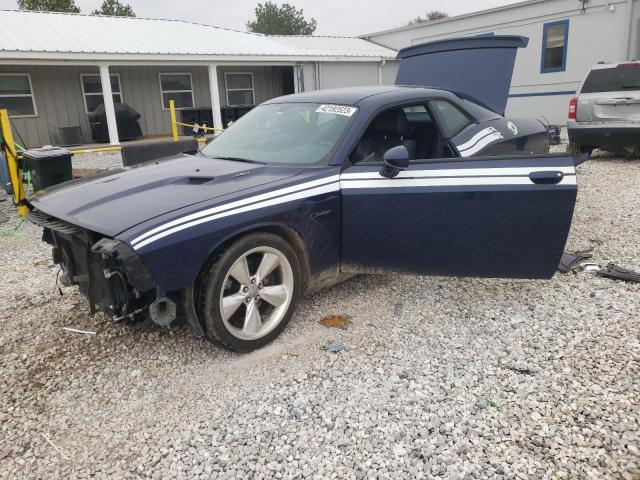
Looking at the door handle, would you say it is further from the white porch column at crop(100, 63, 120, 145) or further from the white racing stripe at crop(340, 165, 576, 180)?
the white porch column at crop(100, 63, 120, 145)

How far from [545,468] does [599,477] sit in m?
0.21

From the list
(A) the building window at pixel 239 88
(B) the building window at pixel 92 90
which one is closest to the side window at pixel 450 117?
(B) the building window at pixel 92 90

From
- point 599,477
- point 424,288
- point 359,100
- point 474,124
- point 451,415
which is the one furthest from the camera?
point 474,124

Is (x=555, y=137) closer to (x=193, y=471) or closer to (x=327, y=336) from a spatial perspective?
(x=327, y=336)

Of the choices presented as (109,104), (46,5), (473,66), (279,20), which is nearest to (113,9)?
(46,5)

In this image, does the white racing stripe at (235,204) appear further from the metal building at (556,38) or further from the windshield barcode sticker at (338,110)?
the metal building at (556,38)

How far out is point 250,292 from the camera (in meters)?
3.10

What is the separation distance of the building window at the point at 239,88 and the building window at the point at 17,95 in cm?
659

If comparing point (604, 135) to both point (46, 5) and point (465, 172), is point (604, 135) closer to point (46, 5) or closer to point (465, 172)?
point (465, 172)

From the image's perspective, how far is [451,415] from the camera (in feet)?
8.36

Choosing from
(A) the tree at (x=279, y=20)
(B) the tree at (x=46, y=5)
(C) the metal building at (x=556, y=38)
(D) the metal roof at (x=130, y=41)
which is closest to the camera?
(D) the metal roof at (x=130, y=41)

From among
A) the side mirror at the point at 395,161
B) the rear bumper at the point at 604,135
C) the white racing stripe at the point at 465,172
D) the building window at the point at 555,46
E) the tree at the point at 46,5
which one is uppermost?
the tree at the point at 46,5

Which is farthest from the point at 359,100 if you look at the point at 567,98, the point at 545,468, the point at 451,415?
the point at 567,98

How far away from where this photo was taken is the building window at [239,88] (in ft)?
62.4
